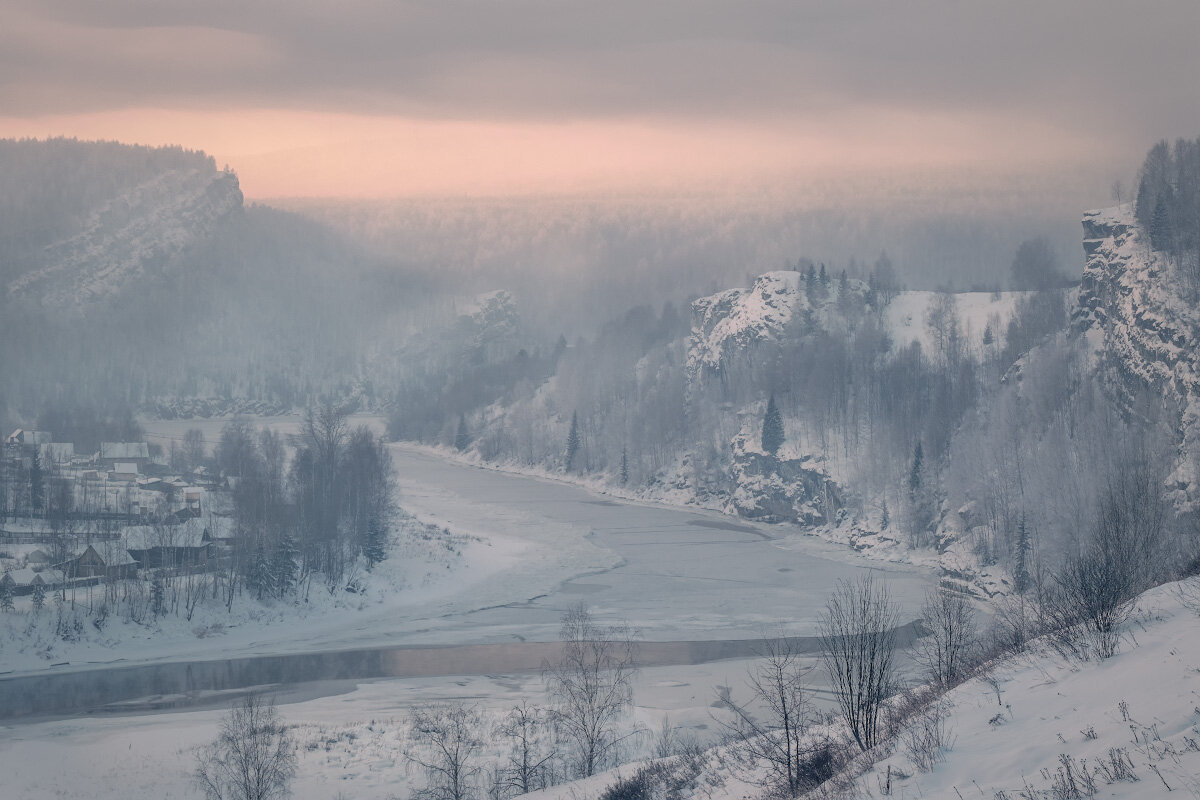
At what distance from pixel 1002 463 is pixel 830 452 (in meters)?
24.8

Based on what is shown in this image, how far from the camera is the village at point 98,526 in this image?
4409 centimetres

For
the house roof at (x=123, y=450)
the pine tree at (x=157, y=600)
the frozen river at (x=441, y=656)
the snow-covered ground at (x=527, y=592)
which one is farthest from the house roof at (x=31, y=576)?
the house roof at (x=123, y=450)

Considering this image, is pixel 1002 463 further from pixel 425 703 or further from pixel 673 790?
pixel 673 790

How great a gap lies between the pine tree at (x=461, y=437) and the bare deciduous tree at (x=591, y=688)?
96.9m

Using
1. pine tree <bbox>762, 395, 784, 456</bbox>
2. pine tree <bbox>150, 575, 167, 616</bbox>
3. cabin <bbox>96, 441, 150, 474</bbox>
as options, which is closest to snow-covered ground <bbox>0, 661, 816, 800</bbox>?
pine tree <bbox>150, 575, 167, 616</bbox>

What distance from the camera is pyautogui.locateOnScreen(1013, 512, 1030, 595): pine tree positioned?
4962cm

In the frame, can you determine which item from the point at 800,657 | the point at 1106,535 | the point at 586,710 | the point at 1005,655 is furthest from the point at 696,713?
the point at 1005,655

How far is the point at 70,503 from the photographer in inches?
2120

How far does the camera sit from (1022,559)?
51281 mm

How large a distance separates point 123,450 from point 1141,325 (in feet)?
265

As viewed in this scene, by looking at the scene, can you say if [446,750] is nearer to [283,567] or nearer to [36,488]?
[283,567]

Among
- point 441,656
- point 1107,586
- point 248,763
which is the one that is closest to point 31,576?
point 441,656

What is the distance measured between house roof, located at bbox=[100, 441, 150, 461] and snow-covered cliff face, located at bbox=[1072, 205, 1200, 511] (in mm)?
76316

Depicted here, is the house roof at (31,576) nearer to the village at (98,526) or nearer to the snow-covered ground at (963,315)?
the village at (98,526)
